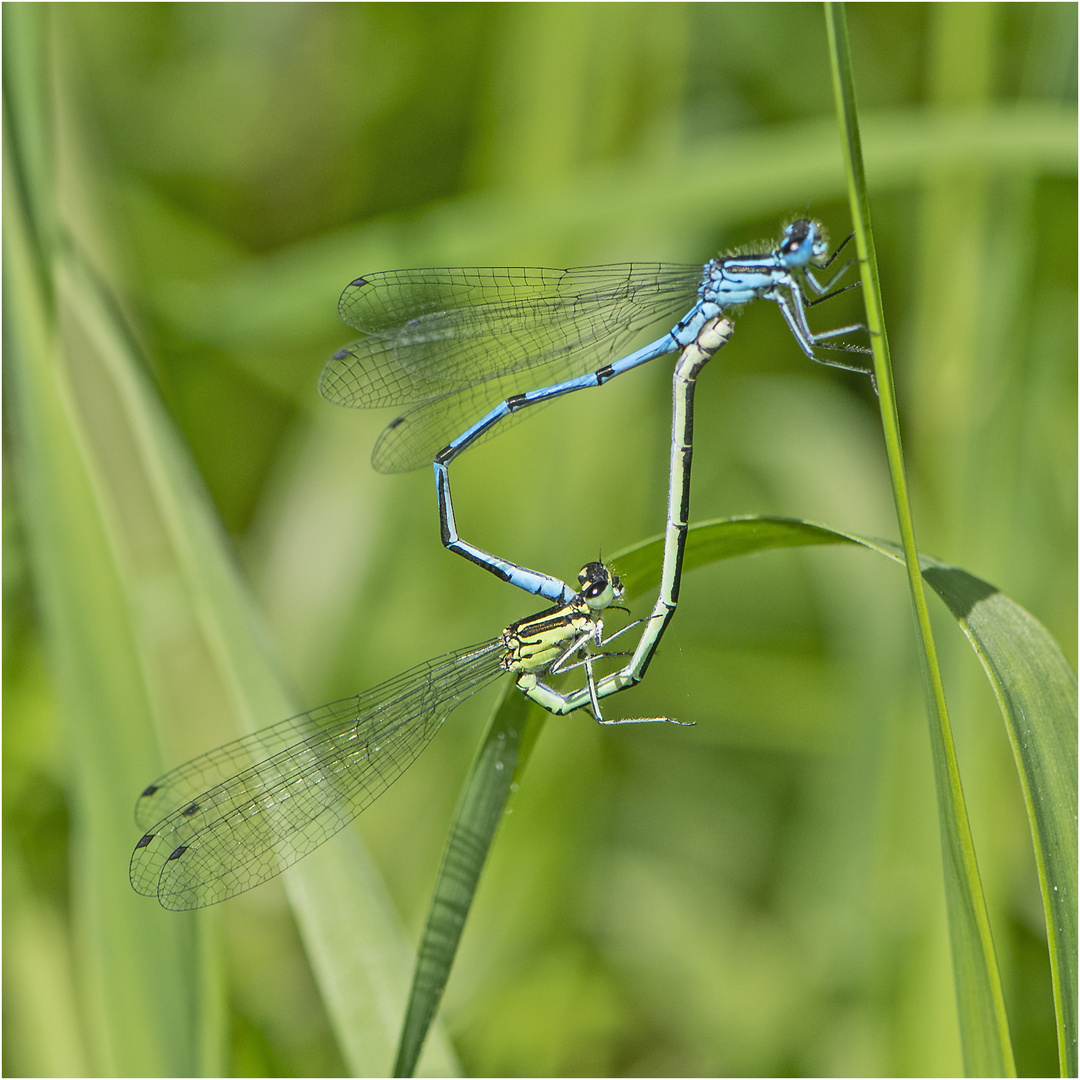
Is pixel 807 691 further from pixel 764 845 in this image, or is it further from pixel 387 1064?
pixel 387 1064

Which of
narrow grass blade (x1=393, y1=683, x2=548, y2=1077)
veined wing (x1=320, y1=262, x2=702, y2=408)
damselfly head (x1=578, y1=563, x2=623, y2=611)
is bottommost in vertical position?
narrow grass blade (x1=393, y1=683, x2=548, y2=1077)

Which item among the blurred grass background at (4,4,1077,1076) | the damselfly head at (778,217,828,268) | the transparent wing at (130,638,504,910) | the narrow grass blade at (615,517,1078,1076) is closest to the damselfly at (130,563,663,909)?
the transparent wing at (130,638,504,910)

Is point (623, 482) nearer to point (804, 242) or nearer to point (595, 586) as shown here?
point (595, 586)

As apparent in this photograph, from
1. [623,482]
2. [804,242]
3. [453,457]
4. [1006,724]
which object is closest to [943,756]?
[1006,724]

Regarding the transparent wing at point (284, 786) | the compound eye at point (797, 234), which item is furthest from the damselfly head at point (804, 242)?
the transparent wing at point (284, 786)

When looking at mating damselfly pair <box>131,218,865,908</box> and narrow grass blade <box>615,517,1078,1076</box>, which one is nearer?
narrow grass blade <box>615,517,1078,1076</box>

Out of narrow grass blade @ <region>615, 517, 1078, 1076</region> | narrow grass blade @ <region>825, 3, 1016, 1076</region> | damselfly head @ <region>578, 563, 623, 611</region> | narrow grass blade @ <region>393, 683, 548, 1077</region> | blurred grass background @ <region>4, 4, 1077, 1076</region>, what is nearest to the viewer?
narrow grass blade @ <region>825, 3, 1016, 1076</region>

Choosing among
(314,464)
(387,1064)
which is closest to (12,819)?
(314,464)

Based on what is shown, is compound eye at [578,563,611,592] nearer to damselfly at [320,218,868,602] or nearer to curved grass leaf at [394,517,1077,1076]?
damselfly at [320,218,868,602]
